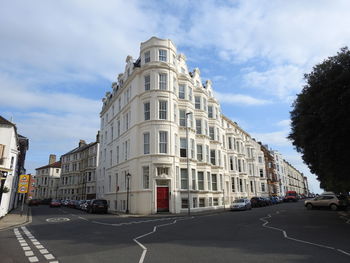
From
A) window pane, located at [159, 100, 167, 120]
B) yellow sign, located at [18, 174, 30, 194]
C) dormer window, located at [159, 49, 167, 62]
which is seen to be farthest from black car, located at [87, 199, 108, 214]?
dormer window, located at [159, 49, 167, 62]

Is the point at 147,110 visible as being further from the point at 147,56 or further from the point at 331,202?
the point at 331,202

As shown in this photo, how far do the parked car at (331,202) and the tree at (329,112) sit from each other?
1598 cm

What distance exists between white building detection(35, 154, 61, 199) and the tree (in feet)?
294

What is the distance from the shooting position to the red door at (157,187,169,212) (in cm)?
2902

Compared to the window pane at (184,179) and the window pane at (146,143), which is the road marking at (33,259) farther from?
the window pane at (184,179)

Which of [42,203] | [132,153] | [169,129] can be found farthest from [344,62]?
[42,203]

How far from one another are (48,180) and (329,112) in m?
97.2

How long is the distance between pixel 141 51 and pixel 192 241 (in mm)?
27775

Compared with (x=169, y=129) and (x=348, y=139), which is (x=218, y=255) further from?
(x=169, y=129)

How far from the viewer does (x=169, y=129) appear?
101ft

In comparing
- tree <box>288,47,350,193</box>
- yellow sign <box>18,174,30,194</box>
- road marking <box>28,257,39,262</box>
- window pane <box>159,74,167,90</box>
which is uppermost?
window pane <box>159,74,167,90</box>

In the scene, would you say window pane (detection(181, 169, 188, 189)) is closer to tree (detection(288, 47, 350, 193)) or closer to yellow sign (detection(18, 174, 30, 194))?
yellow sign (detection(18, 174, 30, 194))

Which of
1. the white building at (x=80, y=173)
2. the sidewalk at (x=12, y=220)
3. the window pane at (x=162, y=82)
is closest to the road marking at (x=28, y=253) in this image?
the sidewalk at (x=12, y=220)

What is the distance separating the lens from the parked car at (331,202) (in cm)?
3070
